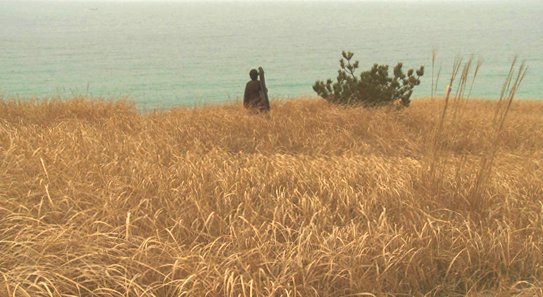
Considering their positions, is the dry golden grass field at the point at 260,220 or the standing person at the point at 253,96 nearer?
the dry golden grass field at the point at 260,220

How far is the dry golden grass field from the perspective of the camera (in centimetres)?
304

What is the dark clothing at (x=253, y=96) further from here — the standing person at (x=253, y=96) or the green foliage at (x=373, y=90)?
the green foliage at (x=373, y=90)

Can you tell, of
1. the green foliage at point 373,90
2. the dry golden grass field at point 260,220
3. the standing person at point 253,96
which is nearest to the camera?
the dry golden grass field at point 260,220

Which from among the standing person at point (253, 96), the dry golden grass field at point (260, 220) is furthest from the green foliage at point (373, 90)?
the dry golden grass field at point (260, 220)

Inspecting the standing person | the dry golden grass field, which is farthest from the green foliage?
the dry golden grass field

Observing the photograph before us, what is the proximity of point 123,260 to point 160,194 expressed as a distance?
1.24 metres

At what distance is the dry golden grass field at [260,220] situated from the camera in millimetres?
3039

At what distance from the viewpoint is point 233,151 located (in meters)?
6.82

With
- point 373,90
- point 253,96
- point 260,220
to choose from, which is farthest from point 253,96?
point 260,220

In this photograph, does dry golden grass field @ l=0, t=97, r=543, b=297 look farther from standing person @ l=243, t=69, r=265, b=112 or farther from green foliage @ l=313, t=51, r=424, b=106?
green foliage @ l=313, t=51, r=424, b=106

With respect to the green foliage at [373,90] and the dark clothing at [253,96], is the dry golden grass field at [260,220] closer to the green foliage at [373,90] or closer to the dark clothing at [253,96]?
the dark clothing at [253,96]

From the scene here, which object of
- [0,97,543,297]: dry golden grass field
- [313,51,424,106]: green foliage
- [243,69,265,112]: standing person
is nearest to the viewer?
[0,97,543,297]: dry golden grass field

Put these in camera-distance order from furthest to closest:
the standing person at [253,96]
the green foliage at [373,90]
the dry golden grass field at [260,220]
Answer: the green foliage at [373,90] → the standing person at [253,96] → the dry golden grass field at [260,220]

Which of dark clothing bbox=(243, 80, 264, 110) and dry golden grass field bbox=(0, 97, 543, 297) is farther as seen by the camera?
dark clothing bbox=(243, 80, 264, 110)
